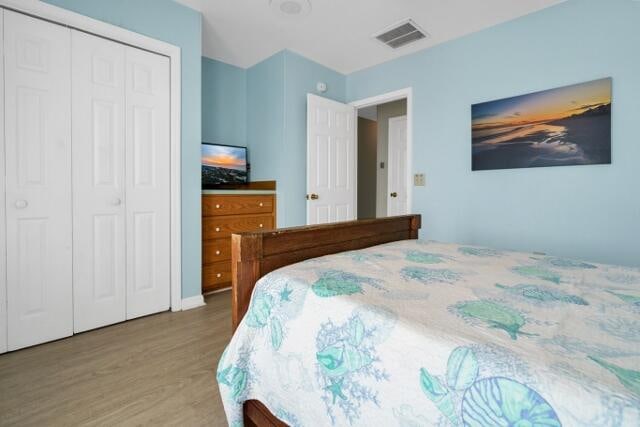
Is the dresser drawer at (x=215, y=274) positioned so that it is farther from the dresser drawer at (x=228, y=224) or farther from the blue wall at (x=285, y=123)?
the blue wall at (x=285, y=123)

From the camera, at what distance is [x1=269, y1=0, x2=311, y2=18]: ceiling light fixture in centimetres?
246

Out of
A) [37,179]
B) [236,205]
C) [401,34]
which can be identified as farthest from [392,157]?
[37,179]

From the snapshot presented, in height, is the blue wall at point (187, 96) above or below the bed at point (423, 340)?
above

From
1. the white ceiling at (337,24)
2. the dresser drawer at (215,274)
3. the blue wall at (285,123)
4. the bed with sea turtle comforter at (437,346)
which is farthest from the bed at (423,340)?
the white ceiling at (337,24)

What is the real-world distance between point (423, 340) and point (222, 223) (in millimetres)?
2599

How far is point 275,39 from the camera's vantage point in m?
3.05

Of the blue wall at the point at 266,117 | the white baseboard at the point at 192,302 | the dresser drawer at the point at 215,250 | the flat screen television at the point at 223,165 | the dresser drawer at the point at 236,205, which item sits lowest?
the white baseboard at the point at 192,302

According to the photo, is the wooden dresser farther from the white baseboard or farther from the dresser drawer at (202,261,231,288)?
the white baseboard

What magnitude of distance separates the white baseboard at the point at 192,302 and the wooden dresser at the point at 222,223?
0.87 ft

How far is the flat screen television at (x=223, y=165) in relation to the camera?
3.38 meters

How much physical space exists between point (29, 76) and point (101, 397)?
73.6 inches

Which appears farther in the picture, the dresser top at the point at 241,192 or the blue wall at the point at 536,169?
the dresser top at the point at 241,192

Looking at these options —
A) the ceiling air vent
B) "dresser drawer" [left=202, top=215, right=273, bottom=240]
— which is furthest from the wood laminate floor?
the ceiling air vent

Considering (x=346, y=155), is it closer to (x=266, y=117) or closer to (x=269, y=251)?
(x=266, y=117)
